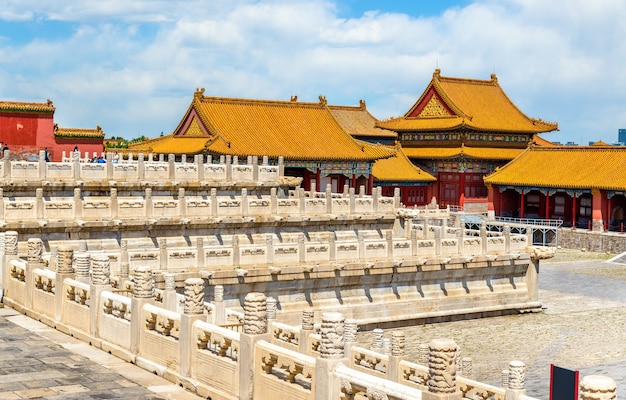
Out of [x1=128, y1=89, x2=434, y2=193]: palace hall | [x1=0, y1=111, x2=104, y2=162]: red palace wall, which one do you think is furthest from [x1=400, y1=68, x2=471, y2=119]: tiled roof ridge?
[x1=0, y1=111, x2=104, y2=162]: red palace wall

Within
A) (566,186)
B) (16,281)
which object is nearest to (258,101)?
(566,186)

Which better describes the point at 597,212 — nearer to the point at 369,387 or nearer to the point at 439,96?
the point at 439,96

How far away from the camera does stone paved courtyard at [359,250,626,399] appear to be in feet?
92.0

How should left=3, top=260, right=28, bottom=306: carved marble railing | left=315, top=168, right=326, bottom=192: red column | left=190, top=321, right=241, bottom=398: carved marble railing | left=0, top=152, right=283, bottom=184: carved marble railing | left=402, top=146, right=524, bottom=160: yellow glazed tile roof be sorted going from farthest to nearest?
left=402, top=146, right=524, bottom=160: yellow glazed tile roof → left=315, top=168, right=326, bottom=192: red column → left=0, top=152, right=283, bottom=184: carved marble railing → left=3, top=260, right=28, bottom=306: carved marble railing → left=190, top=321, right=241, bottom=398: carved marble railing

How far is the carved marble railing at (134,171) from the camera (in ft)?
111

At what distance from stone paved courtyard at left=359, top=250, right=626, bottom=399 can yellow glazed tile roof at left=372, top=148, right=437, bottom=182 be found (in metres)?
24.7

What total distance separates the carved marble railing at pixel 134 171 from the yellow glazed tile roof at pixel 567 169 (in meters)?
26.2

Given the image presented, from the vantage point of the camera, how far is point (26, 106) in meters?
45.5

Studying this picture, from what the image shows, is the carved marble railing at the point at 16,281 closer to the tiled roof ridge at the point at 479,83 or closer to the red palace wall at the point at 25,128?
the red palace wall at the point at 25,128

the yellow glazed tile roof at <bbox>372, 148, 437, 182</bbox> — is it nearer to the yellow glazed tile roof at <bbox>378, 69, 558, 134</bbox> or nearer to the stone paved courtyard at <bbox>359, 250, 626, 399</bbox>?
the yellow glazed tile roof at <bbox>378, 69, 558, 134</bbox>

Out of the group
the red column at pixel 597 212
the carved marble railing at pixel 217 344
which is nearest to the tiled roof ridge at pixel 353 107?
the red column at pixel 597 212

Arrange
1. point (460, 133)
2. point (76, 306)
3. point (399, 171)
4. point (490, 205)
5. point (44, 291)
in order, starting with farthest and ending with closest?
1. point (460, 133)
2. point (399, 171)
3. point (490, 205)
4. point (44, 291)
5. point (76, 306)

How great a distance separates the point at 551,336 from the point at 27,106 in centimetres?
2654

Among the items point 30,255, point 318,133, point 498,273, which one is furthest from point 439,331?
point 318,133
